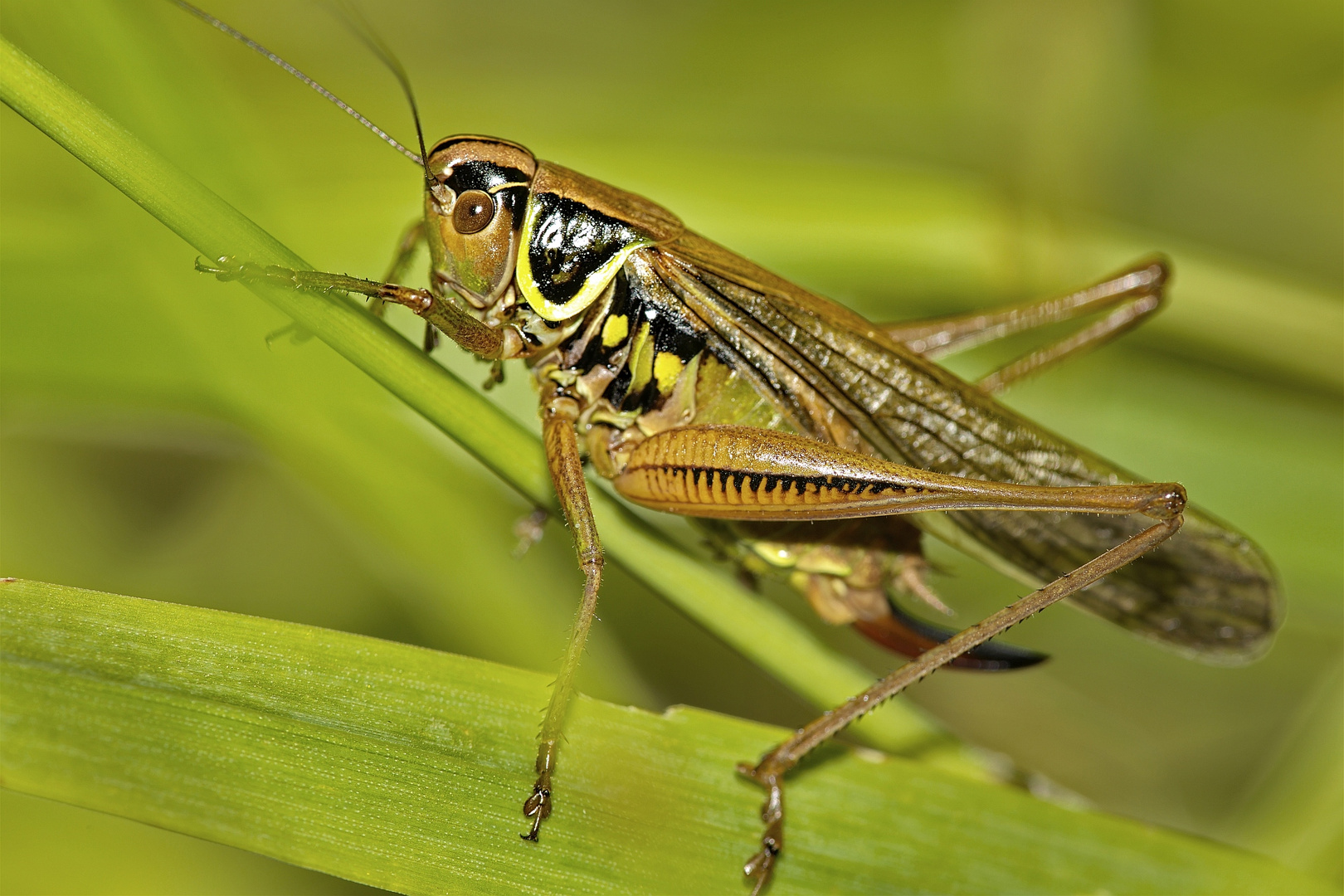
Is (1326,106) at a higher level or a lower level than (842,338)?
higher

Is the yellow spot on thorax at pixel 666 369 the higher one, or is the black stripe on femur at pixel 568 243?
the black stripe on femur at pixel 568 243

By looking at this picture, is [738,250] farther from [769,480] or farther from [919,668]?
[919,668]

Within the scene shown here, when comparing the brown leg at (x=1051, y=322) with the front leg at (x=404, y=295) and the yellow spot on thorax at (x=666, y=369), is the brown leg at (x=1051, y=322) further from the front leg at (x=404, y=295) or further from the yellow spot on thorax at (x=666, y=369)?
the front leg at (x=404, y=295)

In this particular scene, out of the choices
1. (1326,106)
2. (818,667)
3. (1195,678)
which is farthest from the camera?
(1326,106)

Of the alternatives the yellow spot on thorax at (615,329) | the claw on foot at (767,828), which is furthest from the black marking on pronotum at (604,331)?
the claw on foot at (767,828)

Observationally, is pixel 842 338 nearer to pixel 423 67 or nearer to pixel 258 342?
pixel 258 342

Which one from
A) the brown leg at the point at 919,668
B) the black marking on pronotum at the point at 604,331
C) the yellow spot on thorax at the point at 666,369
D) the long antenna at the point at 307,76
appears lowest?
the brown leg at the point at 919,668

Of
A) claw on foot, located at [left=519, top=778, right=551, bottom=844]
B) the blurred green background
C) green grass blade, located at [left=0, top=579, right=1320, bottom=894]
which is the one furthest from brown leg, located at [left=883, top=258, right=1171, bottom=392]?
claw on foot, located at [left=519, top=778, right=551, bottom=844]

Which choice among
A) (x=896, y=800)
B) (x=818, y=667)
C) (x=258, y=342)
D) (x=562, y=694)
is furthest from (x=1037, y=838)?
(x=258, y=342)
